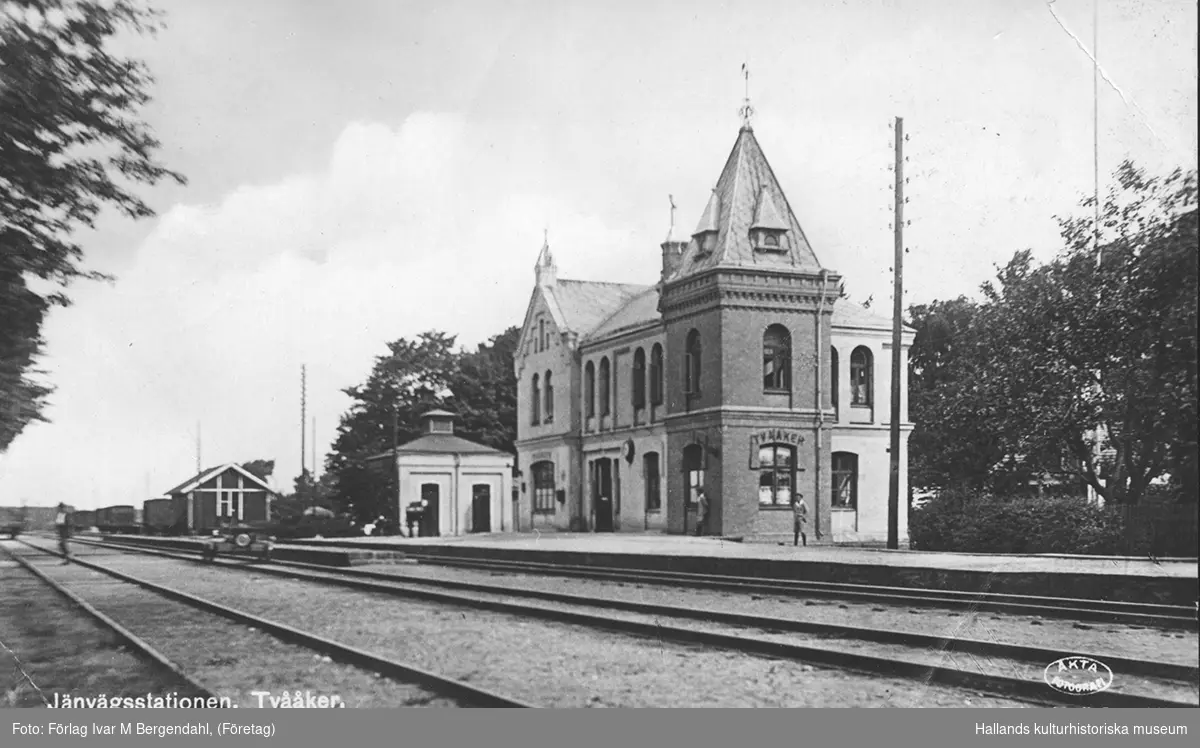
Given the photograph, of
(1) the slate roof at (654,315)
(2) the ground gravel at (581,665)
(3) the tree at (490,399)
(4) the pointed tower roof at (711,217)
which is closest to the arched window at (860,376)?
(1) the slate roof at (654,315)

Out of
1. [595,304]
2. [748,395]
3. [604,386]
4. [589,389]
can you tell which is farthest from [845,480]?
[595,304]

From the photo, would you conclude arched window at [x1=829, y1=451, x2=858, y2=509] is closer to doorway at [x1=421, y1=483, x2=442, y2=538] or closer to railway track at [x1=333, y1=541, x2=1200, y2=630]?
railway track at [x1=333, y1=541, x2=1200, y2=630]

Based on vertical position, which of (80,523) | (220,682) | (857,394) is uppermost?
(857,394)

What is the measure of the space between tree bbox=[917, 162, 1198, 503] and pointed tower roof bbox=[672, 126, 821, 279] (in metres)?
2.54

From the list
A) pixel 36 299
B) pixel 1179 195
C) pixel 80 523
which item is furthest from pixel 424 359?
pixel 80 523

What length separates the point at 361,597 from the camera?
48.4 feet

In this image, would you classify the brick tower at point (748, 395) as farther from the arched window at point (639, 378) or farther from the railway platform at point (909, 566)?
the railway platform at point (909, 566)

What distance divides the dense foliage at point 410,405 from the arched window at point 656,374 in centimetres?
400

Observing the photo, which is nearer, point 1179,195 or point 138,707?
point 138,707

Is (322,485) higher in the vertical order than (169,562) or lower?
higher

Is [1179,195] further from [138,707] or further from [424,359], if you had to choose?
[424,359]

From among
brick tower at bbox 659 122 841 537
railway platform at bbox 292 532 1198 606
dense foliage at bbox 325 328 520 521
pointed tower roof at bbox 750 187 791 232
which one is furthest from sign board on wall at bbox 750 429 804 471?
pointed tower roof at bbox 750 187 791 232

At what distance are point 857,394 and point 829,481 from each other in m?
2.74

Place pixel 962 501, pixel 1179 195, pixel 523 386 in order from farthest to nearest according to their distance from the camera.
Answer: pixel 523 386, pixel 962 501, pixel 1179 195
